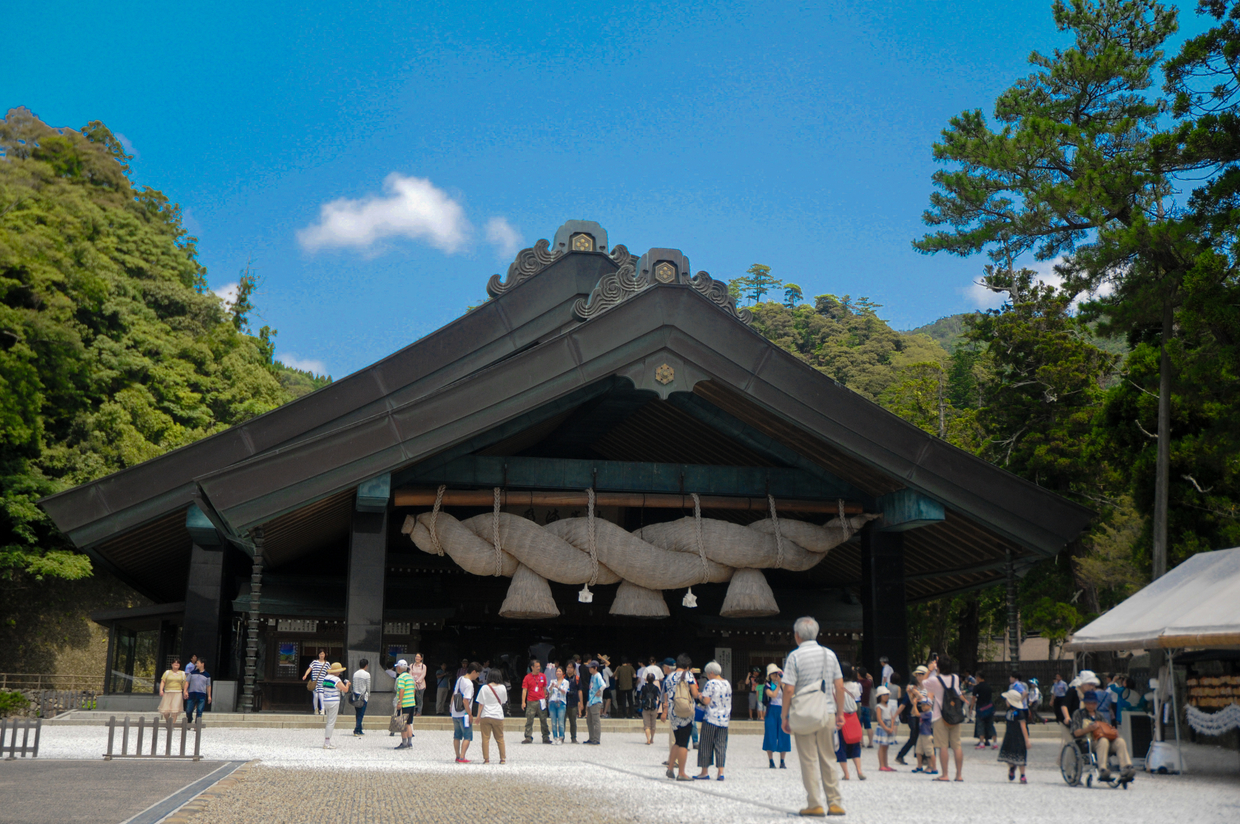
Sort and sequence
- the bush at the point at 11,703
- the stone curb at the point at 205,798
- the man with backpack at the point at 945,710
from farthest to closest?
the bush at the point at 11,703 < the man with backpack at the point at 945,710 < the stone curb at the point at 205,798

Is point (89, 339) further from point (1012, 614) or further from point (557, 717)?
point (1012, 614)

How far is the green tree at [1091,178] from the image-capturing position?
18.5 metres

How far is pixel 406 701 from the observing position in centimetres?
1686

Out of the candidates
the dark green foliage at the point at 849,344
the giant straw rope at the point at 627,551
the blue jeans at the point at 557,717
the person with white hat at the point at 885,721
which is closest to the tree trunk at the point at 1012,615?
the giant straw rope at the point at 627,551

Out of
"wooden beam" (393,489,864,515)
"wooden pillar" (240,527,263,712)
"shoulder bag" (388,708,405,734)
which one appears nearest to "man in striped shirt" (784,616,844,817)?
"shoulder bag" (388,708,405,734)

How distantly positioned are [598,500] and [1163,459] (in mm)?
10988

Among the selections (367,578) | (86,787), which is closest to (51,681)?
(367,578)

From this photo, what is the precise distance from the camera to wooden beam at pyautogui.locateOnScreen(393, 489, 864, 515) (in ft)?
70.1

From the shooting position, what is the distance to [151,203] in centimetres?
5753

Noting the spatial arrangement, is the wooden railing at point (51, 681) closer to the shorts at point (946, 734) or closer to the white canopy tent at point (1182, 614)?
the shorts at point (946, 734)

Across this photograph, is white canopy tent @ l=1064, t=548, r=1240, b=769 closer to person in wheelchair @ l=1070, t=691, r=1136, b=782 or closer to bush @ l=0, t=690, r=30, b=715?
person in wheelchair @ l=1070, t=691, r=1136, b=782

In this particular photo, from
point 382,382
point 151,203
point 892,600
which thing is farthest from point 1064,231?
point 151,203

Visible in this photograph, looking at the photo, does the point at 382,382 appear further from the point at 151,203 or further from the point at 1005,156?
the point at 151,203

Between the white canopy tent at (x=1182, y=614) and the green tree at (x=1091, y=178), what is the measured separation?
3834 millimetres
